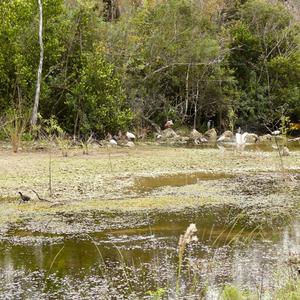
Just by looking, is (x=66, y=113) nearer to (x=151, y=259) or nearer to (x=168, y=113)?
(x=168, y=113)

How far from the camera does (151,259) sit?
19.0 feet

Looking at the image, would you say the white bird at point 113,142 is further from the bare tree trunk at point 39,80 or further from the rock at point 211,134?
the rock at point 211,134

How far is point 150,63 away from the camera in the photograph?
22.1 meters

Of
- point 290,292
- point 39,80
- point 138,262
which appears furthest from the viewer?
point 39,80

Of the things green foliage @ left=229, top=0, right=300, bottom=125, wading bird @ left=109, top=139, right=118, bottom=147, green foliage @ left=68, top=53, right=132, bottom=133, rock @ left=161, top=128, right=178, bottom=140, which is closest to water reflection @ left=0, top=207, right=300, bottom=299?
wading bird @ left=109, top=139, right=118, bottom=147

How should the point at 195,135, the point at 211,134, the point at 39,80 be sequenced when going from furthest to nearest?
the point at 211,134 < the point at 195,135 < the point at 39,80

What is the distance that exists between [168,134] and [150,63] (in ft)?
8.59

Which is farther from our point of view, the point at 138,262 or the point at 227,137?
the point at 227,137

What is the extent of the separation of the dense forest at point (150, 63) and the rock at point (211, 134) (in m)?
1.01

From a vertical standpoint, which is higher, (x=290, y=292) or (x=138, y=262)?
(x=290, y=292)

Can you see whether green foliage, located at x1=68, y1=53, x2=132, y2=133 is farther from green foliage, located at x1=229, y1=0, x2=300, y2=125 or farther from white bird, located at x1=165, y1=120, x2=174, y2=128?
green foliage, located at x1=229, y1=0, x2=300, y2=125

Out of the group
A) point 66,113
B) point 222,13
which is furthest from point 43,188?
point 222,13

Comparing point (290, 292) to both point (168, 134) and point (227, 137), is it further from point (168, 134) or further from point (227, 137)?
point (227, 137)

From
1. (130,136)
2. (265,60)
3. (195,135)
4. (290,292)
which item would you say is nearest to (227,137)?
(195,135)
